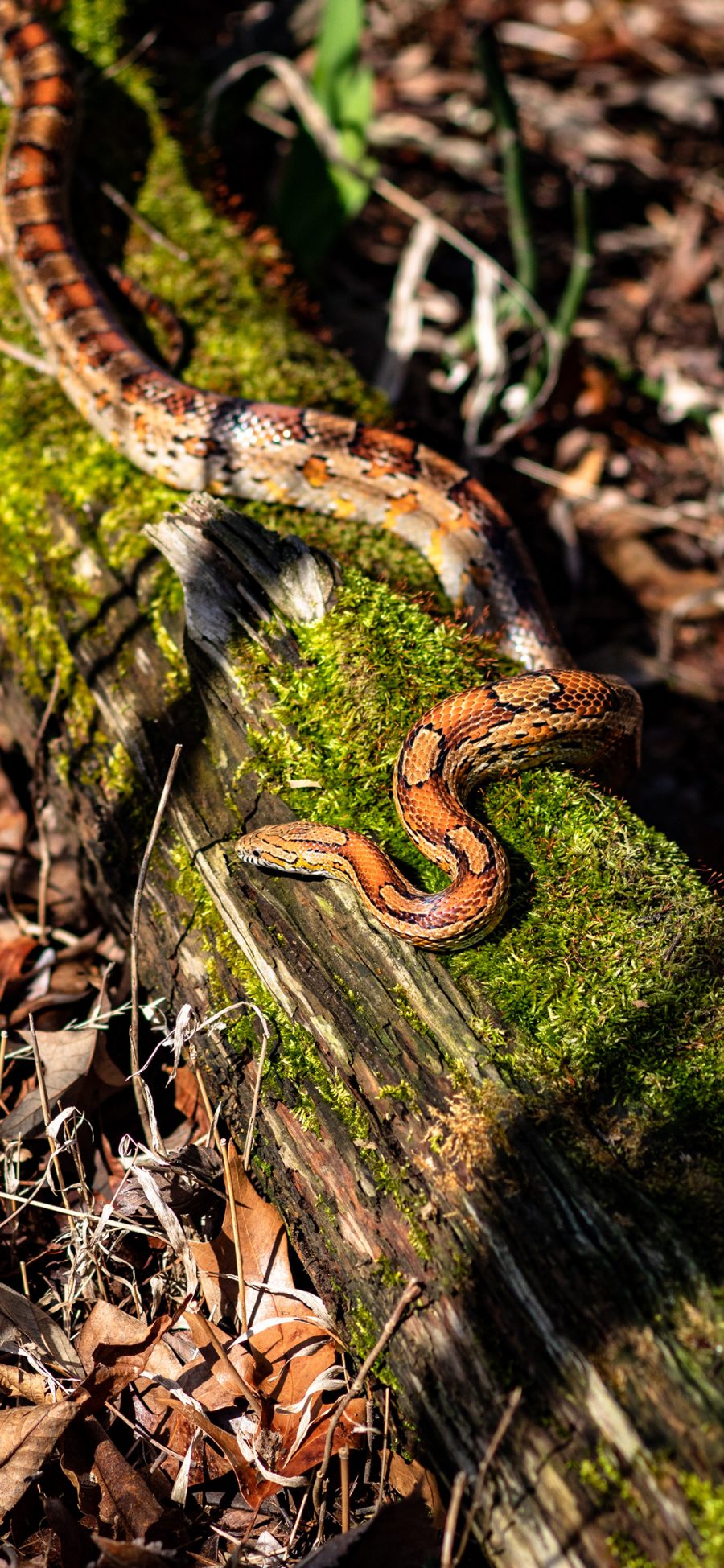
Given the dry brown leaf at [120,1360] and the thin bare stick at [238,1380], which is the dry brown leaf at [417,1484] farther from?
the dry brown leaf at [120,1360]

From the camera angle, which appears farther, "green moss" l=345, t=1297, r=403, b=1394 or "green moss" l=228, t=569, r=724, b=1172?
"green moss" l=228, t=569, r=724, b=1172

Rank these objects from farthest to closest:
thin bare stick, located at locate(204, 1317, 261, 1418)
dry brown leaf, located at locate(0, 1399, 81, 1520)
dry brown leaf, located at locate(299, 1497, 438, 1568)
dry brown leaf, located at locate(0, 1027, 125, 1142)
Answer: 1. dry brown leaf, located at locate(0, 1027, 125, 1142)
2. thin bare stick, located at locate(204, 1317, 261, 1418)
3. dry brown leaf, located at locate(0, 1399, 81, 1520)
4. dry brown leaf, located at locate(299, 1497, 438, 1568)

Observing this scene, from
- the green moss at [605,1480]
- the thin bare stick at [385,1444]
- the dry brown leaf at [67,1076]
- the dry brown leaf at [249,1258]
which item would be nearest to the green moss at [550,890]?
the green moss at [605,1480]

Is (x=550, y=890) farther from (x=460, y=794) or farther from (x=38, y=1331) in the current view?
(x=38, y=1331)

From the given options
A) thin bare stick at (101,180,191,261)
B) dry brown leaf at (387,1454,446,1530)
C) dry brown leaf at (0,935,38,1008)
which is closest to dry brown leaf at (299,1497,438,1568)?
dry brown leaf at (387,1454,446,1530)

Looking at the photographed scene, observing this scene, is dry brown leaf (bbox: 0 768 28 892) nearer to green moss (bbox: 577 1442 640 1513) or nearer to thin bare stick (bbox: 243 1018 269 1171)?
thin bare stick (bbox: 243 1018 269 1171)
